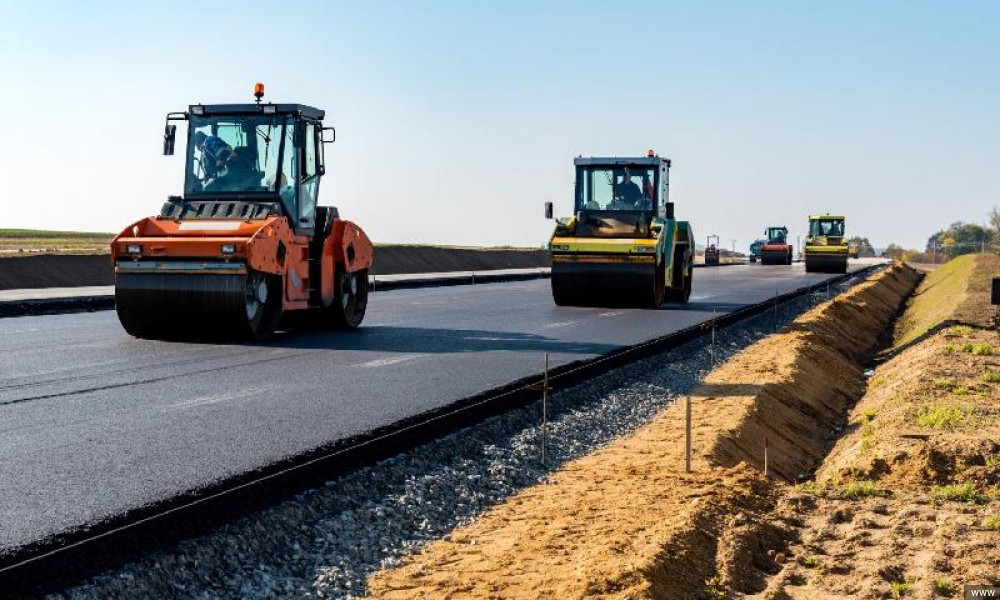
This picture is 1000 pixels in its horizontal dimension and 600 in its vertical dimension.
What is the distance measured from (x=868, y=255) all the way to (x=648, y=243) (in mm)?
129755

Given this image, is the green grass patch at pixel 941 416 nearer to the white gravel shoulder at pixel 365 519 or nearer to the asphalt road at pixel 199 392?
the white gravel shoulder at pixel 365 519

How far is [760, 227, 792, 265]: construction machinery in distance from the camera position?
2987 inches

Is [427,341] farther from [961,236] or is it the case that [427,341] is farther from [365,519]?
[961,236]

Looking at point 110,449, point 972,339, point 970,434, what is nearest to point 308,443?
point 110,449

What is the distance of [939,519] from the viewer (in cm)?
797

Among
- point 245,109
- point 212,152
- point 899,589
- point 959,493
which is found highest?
point 245,109

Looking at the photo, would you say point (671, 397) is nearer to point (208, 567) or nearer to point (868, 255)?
point (208, 567)

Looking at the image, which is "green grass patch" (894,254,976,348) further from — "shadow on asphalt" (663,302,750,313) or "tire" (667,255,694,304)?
"tire" (667,255,694,304)

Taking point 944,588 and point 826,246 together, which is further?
point 826,246

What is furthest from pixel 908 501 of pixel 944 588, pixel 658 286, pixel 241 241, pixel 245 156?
pixel 658 286

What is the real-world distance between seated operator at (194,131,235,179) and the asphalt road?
8.51 feet

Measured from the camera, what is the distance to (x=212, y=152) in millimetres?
16844

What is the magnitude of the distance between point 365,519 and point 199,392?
428 centimetres

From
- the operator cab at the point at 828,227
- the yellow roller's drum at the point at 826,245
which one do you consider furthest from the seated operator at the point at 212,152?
the operator cab at the point at 828,227
